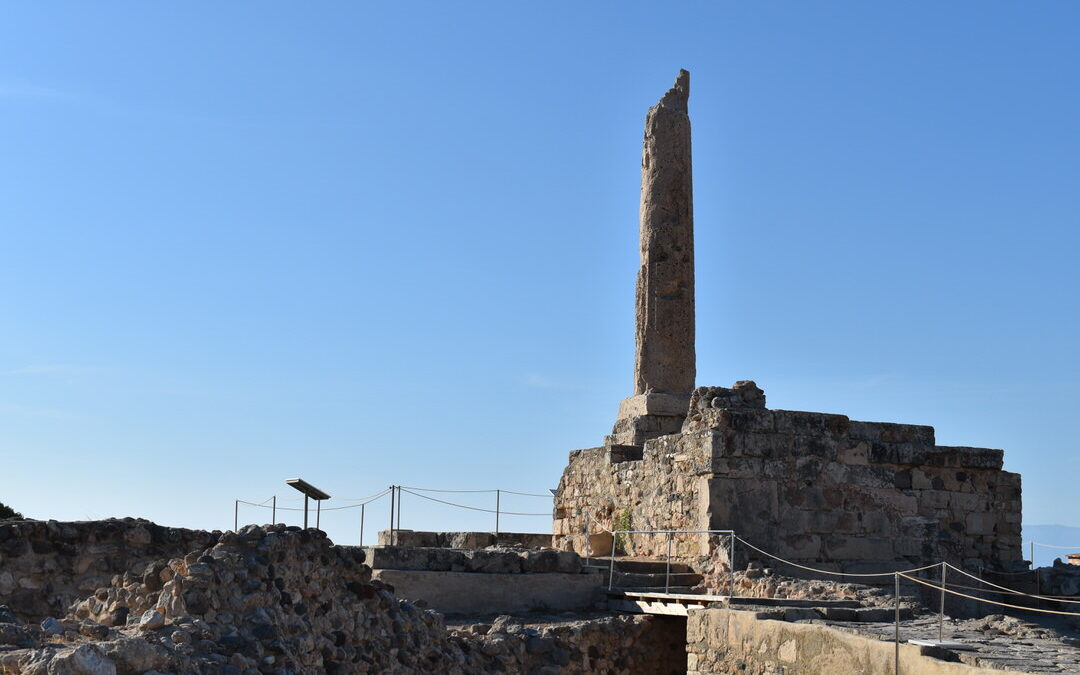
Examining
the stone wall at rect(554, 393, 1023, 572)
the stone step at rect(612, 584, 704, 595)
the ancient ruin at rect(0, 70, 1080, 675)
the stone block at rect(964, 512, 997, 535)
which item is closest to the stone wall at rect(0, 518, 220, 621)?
the ancient ruin at rect(0, 70, 1080, 675)

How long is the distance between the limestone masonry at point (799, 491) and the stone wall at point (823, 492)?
0.01 metres

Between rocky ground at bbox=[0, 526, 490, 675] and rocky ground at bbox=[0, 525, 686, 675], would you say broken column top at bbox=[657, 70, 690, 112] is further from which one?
rocky ground at bbox=[0, 526, 490, 675]

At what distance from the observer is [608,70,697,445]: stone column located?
1748 centimetres

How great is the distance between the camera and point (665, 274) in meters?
17.8

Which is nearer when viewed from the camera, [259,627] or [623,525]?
[259,627]

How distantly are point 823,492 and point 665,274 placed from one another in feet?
17.1

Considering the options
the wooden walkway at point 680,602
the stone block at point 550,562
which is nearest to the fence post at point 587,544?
the stone block at point 550,562

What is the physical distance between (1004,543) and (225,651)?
10.5 m

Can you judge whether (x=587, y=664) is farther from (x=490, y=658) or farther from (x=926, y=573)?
(x=926, y=573)

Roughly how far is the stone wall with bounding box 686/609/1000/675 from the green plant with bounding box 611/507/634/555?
3.40 meters

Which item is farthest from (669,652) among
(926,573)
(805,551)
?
(926,573)

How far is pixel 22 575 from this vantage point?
33.0ft

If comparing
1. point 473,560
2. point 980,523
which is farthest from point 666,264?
point 473,560

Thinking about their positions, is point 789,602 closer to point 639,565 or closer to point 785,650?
point 785,650
